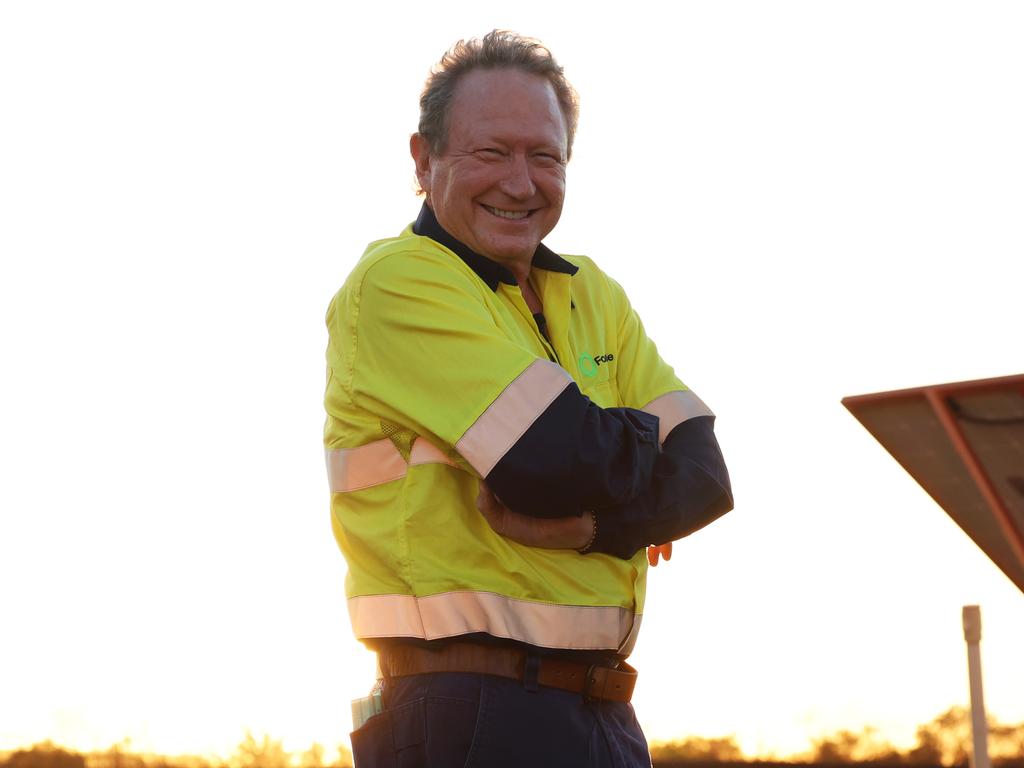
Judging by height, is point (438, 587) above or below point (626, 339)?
below

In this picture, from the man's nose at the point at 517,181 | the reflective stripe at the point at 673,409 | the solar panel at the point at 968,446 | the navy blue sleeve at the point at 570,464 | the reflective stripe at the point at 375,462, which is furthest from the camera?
the reflective stripe at the point at 673,409

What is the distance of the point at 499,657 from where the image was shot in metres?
3.20

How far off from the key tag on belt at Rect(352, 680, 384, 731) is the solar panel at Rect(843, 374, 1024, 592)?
1.26m

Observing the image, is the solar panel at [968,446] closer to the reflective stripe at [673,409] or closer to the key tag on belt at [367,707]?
the reflective stripe at [673,409]

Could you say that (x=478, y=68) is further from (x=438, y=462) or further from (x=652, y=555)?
(x=652, y=555)

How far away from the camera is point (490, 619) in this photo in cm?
318

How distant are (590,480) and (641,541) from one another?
9.2 inches

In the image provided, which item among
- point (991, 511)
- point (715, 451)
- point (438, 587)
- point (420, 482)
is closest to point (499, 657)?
point (438, 587)

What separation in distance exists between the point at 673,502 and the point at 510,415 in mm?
450

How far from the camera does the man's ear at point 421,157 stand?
12.2 feet

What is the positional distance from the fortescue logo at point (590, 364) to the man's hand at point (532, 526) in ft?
1.76

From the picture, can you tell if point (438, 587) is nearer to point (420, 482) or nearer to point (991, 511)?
point (420, 482)

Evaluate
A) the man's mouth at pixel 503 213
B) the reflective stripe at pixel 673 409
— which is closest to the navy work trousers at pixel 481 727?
the reflective stripe at pixel 673 409

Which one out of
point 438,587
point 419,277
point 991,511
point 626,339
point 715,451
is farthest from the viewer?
point 626,339
